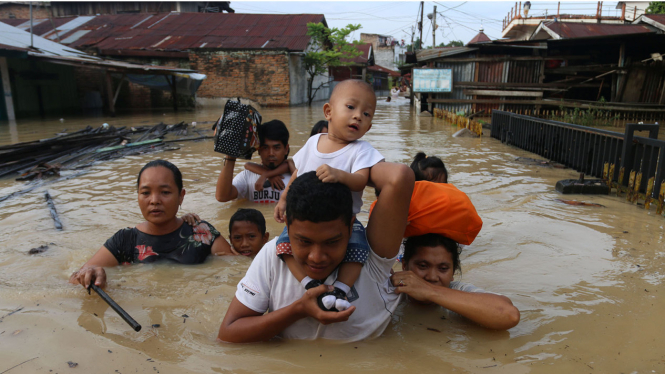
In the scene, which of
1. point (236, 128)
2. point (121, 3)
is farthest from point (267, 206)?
point (121, 3)

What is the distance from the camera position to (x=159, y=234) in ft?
11.1

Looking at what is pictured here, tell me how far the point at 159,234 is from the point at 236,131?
145 centimetres

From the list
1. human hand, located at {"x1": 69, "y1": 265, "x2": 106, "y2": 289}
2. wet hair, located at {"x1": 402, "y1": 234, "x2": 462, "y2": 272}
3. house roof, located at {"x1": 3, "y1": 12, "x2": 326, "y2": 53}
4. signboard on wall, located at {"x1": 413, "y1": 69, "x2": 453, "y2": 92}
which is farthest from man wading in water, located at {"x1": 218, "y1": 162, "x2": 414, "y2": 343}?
house roof, located at {"x1": 3, "y1": 12, "x2": 326, "y2": 53}

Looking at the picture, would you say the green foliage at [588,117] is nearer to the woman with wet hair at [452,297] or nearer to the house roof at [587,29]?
the house roof at [587,29]

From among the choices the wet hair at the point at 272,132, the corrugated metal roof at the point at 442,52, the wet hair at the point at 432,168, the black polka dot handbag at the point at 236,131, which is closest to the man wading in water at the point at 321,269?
the wet hair at the point at 432,168

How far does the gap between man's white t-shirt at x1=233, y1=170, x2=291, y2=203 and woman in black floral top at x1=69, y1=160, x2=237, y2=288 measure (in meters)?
1.80

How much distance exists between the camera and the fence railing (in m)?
5.53

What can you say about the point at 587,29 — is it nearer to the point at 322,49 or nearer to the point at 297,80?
the point at 297,80

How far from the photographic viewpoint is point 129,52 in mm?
23203

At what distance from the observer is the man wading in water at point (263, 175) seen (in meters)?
4.90

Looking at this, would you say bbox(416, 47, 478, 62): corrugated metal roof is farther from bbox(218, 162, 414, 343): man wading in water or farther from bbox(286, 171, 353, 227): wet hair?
bbox(286, 171, 353, 227): wet hair

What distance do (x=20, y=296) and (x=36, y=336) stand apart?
69 cm

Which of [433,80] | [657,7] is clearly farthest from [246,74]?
[657,7]

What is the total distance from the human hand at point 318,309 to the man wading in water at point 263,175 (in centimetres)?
288
